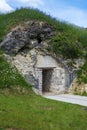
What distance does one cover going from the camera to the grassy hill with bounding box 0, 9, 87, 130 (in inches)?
412

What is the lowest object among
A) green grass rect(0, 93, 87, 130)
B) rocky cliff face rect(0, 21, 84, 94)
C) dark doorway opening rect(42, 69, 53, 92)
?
green grass rect(0, 93, 87, 130)

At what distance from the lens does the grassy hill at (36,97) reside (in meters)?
10.5

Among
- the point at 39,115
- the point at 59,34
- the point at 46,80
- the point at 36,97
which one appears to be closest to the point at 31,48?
the point at 59,34

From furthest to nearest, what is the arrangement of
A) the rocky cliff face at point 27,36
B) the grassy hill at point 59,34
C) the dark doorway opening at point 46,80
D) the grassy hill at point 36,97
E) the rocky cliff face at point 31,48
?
the dark doorway opening at point 46,80, the grassy hill at point 59,34, the rocky cliff face at point 27,36, the rocky cliff face at point 31,48, the grassy hill at point 36,97

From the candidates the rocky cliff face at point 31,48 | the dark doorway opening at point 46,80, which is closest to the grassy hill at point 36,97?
the rocky cliff face at point 31,48

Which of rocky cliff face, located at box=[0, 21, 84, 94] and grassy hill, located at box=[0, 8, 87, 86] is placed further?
grassy hill, located at box=[0, 8, 87, 86]

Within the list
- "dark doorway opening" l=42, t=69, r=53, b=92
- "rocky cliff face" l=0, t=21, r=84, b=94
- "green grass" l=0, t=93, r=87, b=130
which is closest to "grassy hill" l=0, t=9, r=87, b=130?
"green grass" l=0, t=93, r=87, b=130

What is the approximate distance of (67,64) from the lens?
1788 cm

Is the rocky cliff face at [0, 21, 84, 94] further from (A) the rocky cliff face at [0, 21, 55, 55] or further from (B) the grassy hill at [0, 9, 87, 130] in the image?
(B) the grassy hill at [0, 9, 87, 130]

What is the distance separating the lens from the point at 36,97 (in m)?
14.6

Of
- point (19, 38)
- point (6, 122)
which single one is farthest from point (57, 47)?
point (6, 122)

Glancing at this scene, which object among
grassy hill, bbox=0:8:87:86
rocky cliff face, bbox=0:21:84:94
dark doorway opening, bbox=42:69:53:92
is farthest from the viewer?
dark doorway opening, bbox=42:69:53:92

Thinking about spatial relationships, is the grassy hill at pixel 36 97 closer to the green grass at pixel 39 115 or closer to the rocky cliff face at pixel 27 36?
the green grass at pixel 39 115

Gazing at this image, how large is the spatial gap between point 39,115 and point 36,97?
345 centimetres
